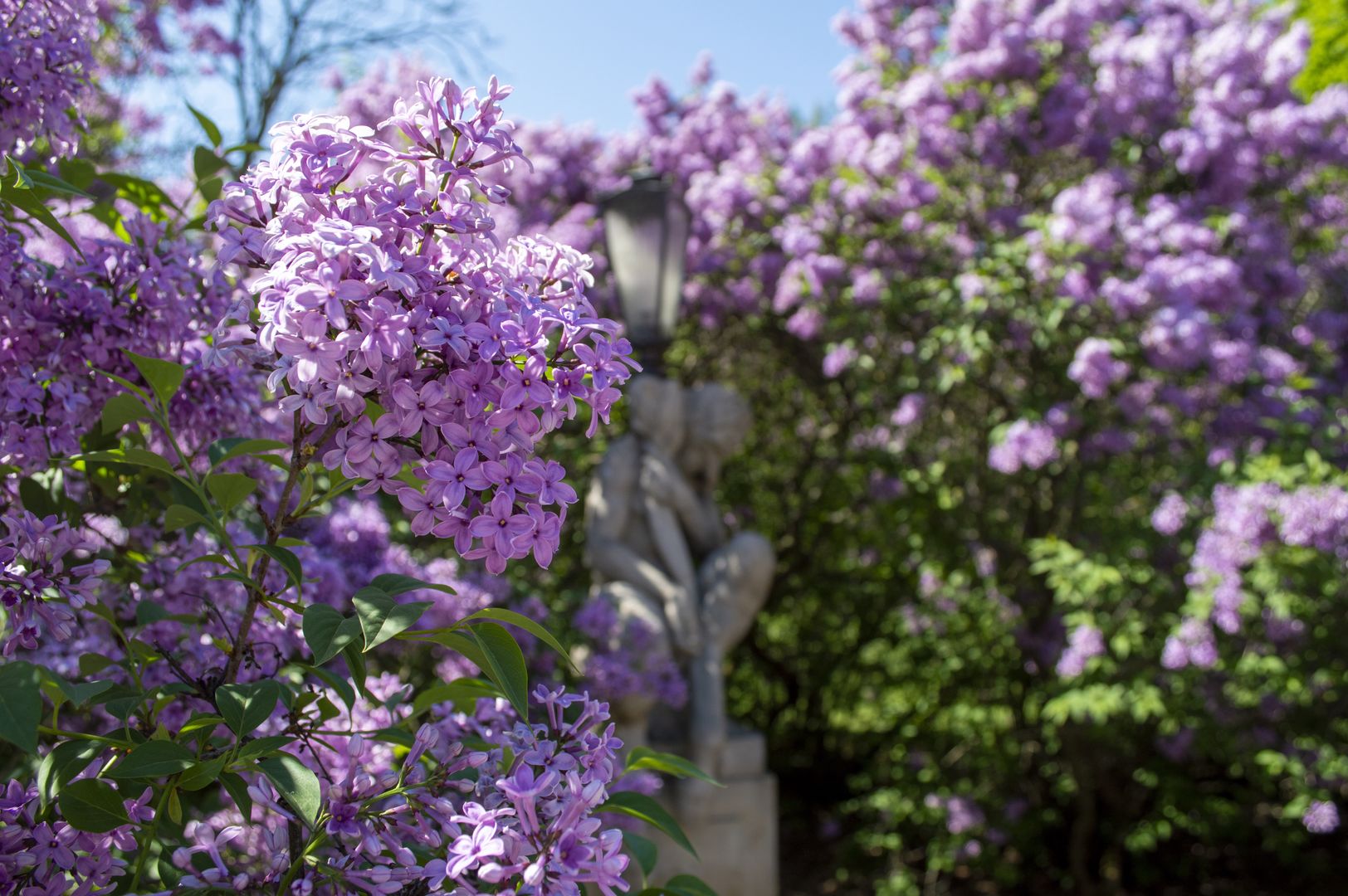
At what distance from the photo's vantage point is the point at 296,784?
0.87 metres

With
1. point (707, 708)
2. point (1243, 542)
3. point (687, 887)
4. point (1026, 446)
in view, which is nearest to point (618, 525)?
point (707, 708)

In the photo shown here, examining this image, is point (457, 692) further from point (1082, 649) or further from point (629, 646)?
point (1082, 649)

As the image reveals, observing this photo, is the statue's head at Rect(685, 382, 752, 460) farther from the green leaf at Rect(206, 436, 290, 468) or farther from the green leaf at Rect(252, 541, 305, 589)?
the green leaf at Rect(252, 541, 305, 589)

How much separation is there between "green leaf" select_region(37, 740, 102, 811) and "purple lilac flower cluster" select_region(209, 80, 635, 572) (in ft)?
1.17

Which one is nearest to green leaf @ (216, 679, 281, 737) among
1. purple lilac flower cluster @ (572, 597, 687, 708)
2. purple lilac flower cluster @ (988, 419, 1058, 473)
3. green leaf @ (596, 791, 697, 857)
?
green leaf @ (596, 791, 697, 857)

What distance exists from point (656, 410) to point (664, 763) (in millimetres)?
3198

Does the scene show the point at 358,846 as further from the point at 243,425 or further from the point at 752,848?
the point at 752,848

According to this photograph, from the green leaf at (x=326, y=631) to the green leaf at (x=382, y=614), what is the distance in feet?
0.04

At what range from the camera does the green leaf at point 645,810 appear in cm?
104

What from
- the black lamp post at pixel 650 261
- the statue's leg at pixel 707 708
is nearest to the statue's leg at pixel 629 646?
the statue's leg at pixel 707 708

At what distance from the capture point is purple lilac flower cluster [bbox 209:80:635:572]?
0.83m

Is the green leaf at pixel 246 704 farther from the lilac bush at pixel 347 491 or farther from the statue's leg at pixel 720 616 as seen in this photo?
the statue's leg at pixel 720 616

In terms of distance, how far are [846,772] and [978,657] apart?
2290mm

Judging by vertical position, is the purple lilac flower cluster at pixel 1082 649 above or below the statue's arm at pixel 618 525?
below
